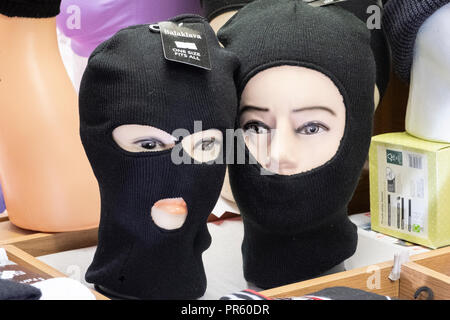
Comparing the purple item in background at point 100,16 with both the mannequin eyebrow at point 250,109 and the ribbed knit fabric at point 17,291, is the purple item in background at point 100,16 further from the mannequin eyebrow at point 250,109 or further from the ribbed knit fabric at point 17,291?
the ribbed knit fabric at point 17,291

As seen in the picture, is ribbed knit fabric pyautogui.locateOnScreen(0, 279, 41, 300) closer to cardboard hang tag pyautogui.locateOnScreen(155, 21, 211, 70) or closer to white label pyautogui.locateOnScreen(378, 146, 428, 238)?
cardboard hang tag pyautogui.locateOnScreen(155, 21, 211, 70)

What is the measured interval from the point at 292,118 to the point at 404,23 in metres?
0.53

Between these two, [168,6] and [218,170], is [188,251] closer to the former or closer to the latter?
[218,170]

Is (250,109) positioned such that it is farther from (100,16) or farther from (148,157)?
(100,16)

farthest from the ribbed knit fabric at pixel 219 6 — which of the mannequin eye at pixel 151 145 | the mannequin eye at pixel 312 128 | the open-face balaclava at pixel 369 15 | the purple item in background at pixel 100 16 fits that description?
the mannequin eye at pixel 151 145

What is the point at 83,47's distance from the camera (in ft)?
6.28

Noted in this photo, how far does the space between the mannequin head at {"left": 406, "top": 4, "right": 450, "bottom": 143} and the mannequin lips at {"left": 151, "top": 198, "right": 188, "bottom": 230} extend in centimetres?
80

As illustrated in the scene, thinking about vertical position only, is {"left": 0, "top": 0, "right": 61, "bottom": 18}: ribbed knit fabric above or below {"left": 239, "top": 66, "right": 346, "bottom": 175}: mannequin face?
above

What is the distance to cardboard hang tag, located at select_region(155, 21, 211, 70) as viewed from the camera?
3.92ft

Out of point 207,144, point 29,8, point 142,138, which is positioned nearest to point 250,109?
point 207,144

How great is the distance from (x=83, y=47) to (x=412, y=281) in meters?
1.14

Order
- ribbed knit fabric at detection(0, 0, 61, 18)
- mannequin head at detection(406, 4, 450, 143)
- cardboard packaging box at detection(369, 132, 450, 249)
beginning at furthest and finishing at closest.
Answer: cardboard packaging box at detection(369, 132, 450, 249)
mannequin head at detection(406, 4, 450, 143)
ribbed knit fabric at detection(0, 0, 61, 18)

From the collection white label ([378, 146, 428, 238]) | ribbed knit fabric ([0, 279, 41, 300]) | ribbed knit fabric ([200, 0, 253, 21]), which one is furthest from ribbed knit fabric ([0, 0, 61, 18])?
white label ([378, 146, 428, 238])

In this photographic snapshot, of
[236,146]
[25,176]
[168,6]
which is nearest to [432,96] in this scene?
[236,146]
